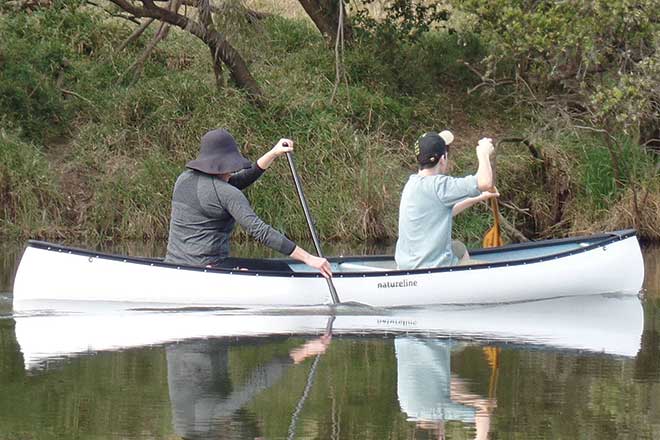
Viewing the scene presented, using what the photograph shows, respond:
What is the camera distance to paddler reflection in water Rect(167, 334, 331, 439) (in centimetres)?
638

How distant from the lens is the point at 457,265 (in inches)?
415

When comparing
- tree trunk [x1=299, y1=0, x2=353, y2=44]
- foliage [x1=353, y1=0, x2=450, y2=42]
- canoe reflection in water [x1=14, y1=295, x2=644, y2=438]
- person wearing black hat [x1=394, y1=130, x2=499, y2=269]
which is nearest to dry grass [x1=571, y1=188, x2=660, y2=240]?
canoe reflection in water [x1=14, y1=295, x2=644, y2=438]

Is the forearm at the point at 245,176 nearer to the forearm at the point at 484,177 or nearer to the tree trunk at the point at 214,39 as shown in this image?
the forearm at the point at 484,177

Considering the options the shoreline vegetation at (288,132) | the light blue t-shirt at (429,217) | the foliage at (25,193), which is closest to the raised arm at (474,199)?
the light blue t-shirt at (429,217)

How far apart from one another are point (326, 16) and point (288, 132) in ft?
10.5

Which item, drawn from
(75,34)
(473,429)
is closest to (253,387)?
(473,429)

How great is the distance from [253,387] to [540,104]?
1113 centimetres

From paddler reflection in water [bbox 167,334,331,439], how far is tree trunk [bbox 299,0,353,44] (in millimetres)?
11488

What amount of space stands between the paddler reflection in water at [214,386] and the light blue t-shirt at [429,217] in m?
1.30

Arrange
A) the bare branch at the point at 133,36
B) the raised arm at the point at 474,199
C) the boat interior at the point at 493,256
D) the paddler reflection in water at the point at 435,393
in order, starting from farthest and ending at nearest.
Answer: the bare branch at the point at 133,36 → the boat interior at the point at 493,256 → the raised arm at the point at 474,199 → the paddler reflection in water at the point at 435,393

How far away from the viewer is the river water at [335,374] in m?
6.47

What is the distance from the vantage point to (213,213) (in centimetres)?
1006

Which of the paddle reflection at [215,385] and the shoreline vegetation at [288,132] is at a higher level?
the shoreline vegetation at [288,132]

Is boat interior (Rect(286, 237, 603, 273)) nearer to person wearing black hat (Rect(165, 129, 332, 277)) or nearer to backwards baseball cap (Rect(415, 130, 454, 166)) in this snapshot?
person wearing black hat (Rect(165, 129, 332, 277))
